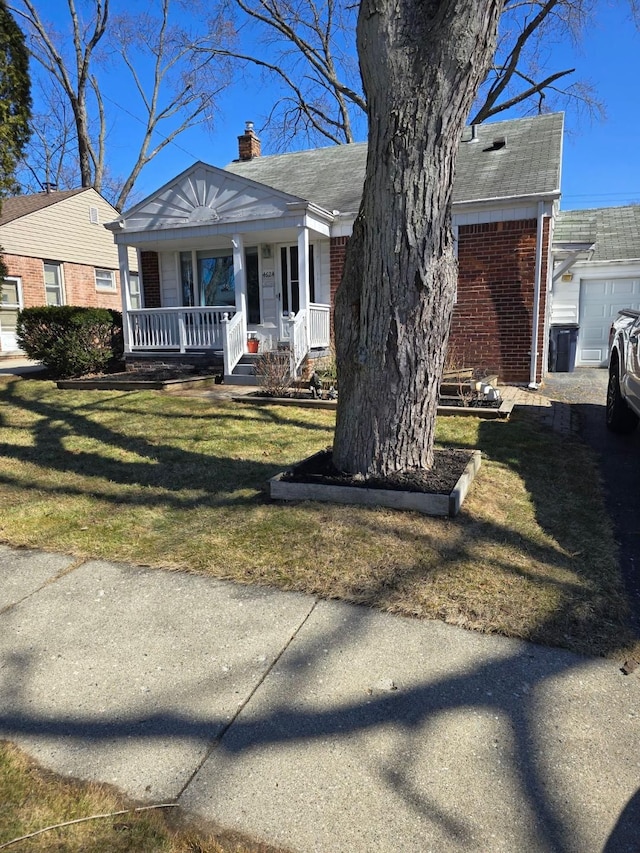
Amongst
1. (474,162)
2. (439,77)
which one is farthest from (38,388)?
(474,162)

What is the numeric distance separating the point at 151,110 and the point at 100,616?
33362 millimetres

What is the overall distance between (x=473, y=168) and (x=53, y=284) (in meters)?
15.6

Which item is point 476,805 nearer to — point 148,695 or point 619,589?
point 148,695

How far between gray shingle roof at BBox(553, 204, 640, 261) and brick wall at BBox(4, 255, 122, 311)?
54.2 feet

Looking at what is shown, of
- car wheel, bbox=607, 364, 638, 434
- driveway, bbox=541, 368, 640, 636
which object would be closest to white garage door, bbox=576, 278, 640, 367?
driveway, bbox=541, 368, 640, 636

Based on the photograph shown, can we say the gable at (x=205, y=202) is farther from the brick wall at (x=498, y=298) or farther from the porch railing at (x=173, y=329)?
the brick wall at (x=498, y=298)

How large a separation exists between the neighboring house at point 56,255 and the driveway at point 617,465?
648 inches

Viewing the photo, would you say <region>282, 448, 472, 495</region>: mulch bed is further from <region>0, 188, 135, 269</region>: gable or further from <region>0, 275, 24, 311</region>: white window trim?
<region>0, 275, 24, 311</region>: white window trim

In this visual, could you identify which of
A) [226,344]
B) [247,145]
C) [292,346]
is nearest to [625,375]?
[292,346]

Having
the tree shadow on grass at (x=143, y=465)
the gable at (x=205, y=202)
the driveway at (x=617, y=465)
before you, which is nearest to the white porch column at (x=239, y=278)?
the gable at (x=205, y=202)

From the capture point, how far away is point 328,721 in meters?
Answer: 2.20

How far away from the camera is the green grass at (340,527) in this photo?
3043 mm

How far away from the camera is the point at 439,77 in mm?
3854

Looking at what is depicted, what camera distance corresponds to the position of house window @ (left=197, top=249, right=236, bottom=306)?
1419 cm
